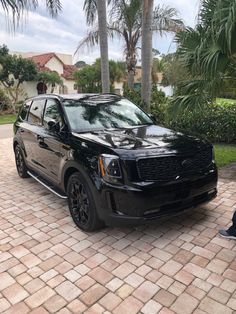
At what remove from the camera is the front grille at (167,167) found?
3245 mm

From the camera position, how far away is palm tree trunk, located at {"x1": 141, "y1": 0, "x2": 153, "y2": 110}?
320 inches

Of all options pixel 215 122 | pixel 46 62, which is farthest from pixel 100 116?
pixel 46 62

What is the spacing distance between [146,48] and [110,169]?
20.5ft

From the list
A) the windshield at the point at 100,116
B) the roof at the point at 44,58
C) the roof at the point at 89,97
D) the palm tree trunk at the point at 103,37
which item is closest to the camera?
the windshield at the point at 100,116

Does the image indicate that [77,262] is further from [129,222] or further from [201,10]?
[201,10]

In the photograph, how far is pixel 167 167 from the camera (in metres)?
3.36

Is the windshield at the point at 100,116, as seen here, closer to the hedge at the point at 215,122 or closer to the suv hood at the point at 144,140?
the suv hood at the point at 144,140

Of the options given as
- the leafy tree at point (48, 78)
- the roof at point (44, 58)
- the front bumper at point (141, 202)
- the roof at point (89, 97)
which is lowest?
the front bumper at point (141, 202)

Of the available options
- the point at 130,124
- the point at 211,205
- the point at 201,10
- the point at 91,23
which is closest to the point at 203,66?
the point at 201,10

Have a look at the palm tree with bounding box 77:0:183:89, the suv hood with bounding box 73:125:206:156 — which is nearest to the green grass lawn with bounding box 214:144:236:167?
the suv hood with bounding box 73:125:206:156

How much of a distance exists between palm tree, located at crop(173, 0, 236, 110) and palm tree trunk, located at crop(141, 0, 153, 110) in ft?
8.56

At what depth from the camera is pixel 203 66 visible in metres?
5.39

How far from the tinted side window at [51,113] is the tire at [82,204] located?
986mm

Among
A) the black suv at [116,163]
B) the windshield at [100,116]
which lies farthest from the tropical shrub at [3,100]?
the windshield at [100,116]
